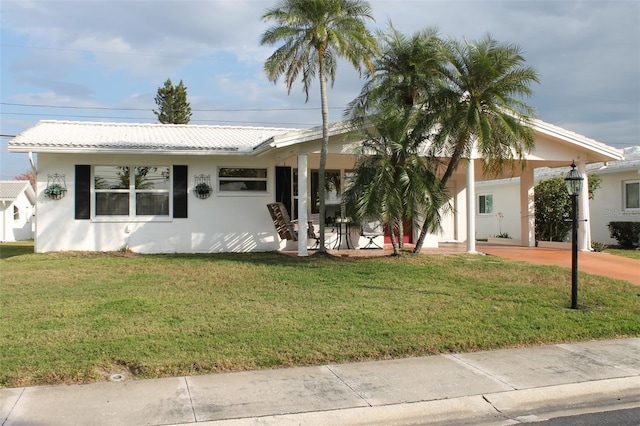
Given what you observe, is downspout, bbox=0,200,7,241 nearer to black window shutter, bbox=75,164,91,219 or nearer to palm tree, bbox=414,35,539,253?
black window shutter, bbox=75,164,91,219

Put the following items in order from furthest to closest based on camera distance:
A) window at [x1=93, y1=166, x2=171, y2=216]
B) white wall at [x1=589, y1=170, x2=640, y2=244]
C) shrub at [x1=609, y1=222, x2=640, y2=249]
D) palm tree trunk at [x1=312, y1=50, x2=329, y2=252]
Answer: white wall at [x1=589, y1=170, x2=640, y2=244], shrub at [x1=609, y1=222, x2=640, y2=249], window at [x1=93, y1=166, x2=171, y2=216], palm tree trunk at [x1=312, y1=50, x2=329, y2=252]

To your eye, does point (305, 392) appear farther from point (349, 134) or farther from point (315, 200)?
point (315, 200)

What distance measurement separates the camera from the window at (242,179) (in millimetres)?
15727

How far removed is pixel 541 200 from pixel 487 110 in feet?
25.5

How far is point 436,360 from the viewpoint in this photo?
635 centimetres

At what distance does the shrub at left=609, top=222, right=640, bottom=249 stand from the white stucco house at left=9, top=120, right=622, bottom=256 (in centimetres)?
385

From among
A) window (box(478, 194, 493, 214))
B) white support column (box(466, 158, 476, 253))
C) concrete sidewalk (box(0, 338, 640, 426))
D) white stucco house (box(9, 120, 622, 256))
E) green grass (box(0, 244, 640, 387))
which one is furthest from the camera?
window (box(478, 194, 493, 214))

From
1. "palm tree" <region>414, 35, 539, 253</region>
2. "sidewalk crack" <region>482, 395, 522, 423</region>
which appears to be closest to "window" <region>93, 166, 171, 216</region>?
"palm tree" <region>414, 35, 539, 253</region>

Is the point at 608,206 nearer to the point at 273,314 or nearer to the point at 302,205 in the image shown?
the point at 302,205

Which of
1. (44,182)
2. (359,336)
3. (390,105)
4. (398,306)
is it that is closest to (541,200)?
(390,105)

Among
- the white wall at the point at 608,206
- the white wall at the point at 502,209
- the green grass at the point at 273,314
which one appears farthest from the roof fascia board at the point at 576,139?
the white wall at the point at 502,209

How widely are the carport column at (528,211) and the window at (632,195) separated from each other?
4.17 meters

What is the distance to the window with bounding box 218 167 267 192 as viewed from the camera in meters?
15.7

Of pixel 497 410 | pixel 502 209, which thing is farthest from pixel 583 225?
pixel 497 410
